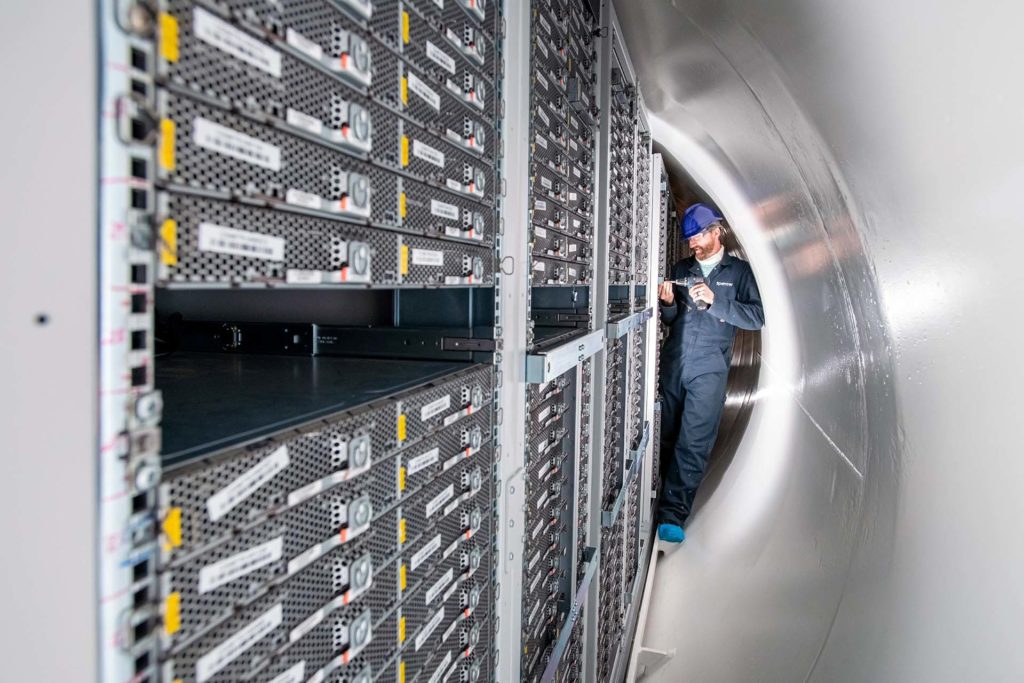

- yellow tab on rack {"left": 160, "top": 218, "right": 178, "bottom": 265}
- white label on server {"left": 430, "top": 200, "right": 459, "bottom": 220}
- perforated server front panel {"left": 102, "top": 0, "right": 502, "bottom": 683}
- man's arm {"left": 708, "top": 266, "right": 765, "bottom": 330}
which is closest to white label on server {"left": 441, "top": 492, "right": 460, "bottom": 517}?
perforated server front panel {"left": 102, "top": 0, "right": 502, "bottom": 683}

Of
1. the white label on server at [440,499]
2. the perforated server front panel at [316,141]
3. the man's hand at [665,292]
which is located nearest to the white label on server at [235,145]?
the perforated server front panel at [316,141]

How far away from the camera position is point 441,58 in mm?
1109

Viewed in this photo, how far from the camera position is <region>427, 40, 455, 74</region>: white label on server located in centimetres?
107

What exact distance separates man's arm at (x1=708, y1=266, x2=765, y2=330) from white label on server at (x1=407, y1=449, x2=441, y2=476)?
4392 millimetres

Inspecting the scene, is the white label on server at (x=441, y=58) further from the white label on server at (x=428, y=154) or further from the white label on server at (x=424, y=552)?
the white label on server at (x=424, y=552)

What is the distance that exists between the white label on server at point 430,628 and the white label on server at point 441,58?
3.24ft

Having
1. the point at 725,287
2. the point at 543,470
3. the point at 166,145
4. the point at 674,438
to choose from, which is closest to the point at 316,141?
the point at 166,145

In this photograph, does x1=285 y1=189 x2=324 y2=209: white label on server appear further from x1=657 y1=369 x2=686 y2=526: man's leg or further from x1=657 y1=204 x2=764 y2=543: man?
x1=657 y1=369 x2=686 y2=526: man's leg

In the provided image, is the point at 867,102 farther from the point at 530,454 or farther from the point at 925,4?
the point at 530,454

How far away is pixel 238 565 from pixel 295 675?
0.20 meters

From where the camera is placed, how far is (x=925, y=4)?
1.10 meters

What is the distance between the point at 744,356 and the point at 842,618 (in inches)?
210

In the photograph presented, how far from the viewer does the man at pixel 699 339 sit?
208 inches

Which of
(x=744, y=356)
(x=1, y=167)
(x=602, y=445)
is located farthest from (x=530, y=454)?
(x=744, y=356)
